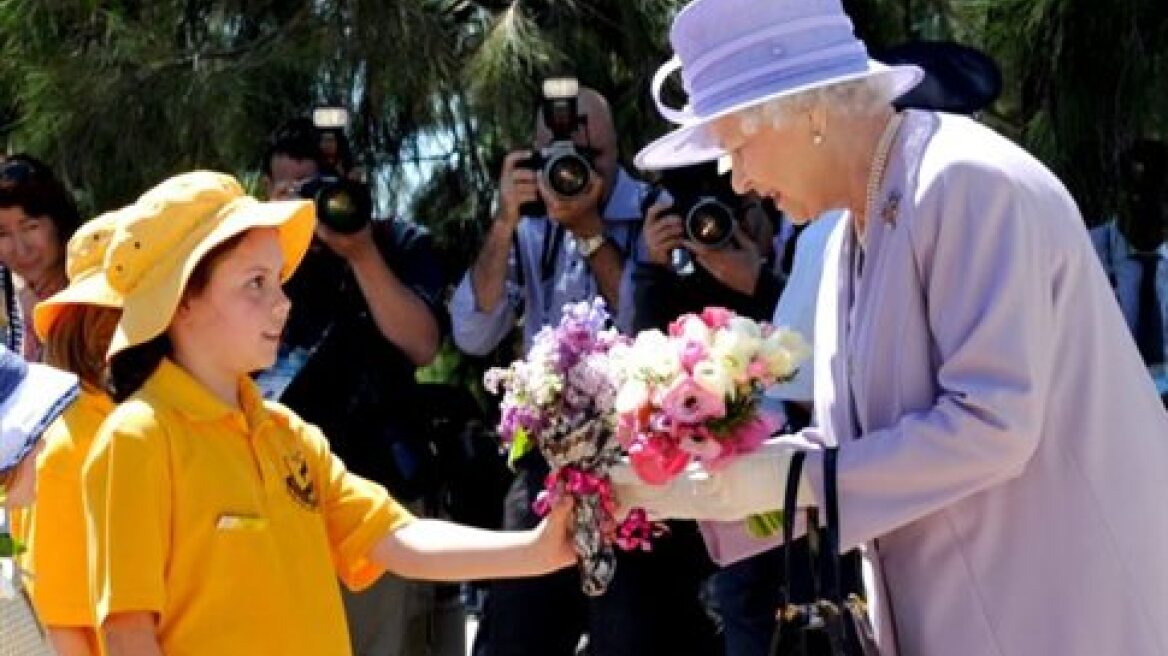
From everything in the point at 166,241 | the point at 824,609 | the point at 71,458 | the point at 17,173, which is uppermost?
the point at 17,173

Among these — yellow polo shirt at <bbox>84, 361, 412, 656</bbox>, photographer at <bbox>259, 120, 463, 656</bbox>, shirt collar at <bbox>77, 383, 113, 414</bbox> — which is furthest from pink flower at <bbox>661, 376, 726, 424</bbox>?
photographer at <bbox>259, 120, 463, 656</bbox>

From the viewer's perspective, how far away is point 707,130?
2.81 m

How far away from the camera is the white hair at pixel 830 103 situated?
104 inches

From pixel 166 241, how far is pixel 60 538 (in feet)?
1.62

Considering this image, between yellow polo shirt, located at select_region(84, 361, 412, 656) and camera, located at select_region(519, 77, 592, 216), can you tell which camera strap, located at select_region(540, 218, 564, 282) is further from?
yellow polo shirt, located at select_region(84, 361, 412, 656)

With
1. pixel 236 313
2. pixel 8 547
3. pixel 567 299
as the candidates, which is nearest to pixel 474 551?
pixel 236 313

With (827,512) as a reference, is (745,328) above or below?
above

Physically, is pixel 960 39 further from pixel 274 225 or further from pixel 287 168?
pixel 274 225

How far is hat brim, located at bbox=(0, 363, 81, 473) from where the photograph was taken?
236 cm

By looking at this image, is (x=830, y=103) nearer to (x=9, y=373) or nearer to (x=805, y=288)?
(x=9, y=373)

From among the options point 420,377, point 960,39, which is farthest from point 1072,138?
point 420,377

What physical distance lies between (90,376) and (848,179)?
1.26m

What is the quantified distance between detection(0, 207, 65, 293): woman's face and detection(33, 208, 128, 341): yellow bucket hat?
4.31 feet

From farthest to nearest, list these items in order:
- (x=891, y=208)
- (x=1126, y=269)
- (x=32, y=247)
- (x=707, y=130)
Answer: (x=1126, y=269), (x=32, y=247), (x=707, y=130), (x=891, y=208)
